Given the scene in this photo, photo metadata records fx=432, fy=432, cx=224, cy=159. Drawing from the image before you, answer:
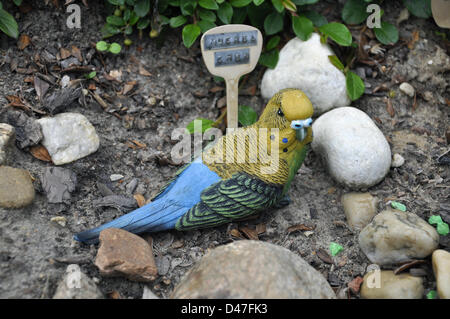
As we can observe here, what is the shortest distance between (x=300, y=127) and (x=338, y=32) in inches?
37.3

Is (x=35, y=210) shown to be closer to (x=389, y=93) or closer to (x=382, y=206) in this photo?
(x=382, y=206)

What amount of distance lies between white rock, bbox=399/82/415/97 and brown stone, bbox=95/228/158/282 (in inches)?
77.7

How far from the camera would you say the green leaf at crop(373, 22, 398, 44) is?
9.58 feet

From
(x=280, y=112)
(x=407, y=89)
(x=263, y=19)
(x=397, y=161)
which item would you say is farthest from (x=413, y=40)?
(x=280, y=112)

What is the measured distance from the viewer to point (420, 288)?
1983mm

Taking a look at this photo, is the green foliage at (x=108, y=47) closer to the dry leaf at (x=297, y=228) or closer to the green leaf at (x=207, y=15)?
the green leaf at (x=207, y=15)

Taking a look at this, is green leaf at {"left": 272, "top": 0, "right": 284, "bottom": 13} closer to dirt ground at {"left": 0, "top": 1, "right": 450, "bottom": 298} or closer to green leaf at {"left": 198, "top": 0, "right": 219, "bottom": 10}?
green leaf at {"left": 198, "top": 0, "right": 219, "bottom": 10}

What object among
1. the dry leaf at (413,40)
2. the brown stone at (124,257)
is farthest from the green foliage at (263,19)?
the brown stone at (124,257)

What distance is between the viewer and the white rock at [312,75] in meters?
2.74

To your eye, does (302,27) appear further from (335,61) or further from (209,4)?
(209,4)

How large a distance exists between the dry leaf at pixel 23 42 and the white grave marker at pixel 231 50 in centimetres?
120

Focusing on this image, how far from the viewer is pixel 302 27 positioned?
9.23 feet

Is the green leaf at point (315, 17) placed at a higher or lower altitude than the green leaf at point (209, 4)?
lower

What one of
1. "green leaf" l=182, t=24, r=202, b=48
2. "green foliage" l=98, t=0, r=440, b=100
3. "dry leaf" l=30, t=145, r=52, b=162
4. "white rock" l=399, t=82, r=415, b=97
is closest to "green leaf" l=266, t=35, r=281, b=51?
"green foliage" l=98, t=0, r=440, b=100
